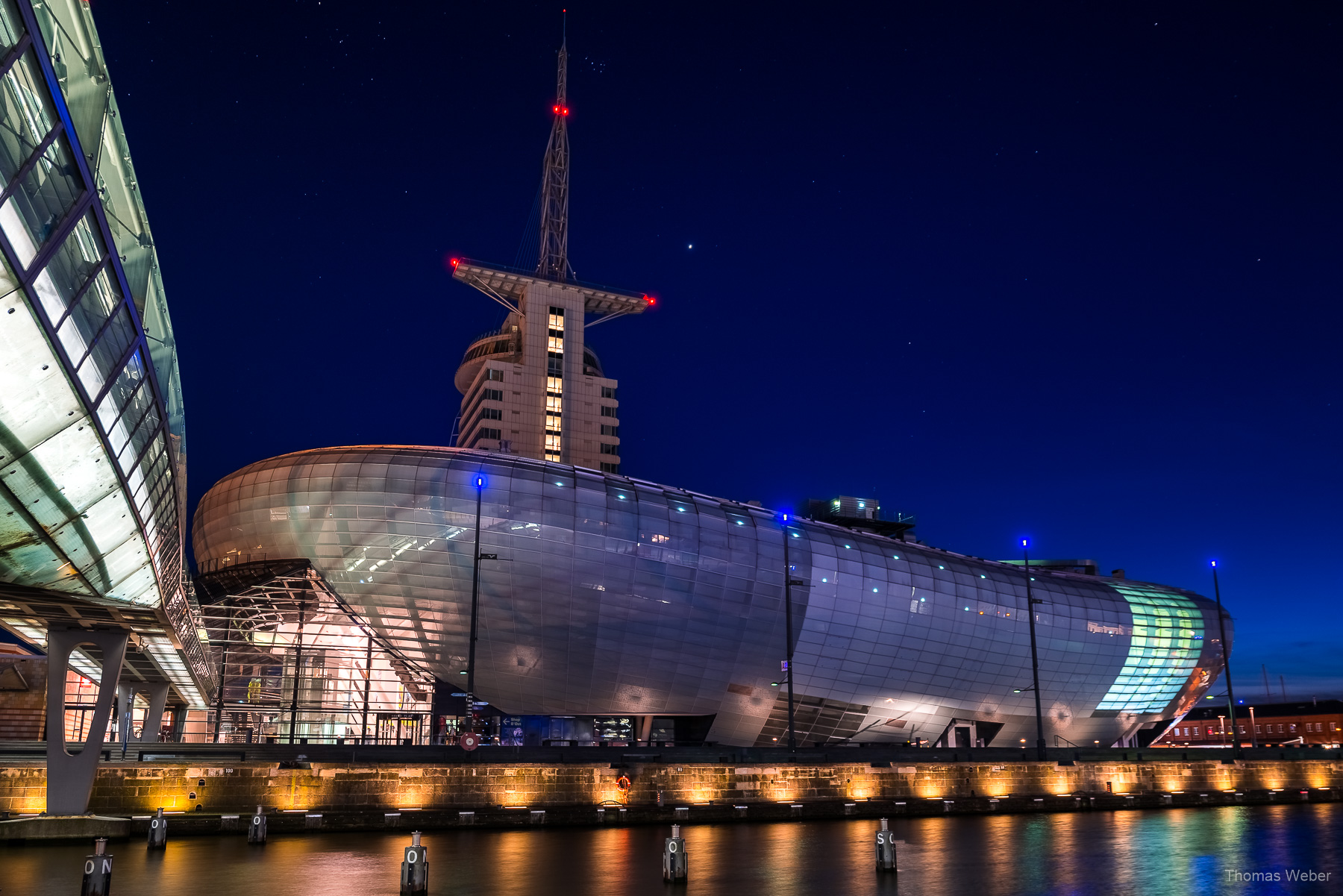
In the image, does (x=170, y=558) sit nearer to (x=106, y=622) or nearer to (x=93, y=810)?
(x=106, y=622)

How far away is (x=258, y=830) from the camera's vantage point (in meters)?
28.7

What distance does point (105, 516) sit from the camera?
17.0m

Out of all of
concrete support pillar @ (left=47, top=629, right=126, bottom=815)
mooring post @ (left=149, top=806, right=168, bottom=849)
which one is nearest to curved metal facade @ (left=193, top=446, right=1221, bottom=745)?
concrete support pillar @ (left=47, top=629, right=126, bottom=815)

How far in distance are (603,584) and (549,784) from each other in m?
27.1

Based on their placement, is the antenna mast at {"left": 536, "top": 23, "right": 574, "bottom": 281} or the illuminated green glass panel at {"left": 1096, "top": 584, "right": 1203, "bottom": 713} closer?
the illuminated green glass panel at {"left": 1096, "top": 584, "right": 1203, "bottom": 713}

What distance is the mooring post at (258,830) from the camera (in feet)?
93.8

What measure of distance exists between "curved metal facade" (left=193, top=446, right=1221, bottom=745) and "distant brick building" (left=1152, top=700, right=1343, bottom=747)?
3880 inches

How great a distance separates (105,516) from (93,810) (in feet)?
63.6

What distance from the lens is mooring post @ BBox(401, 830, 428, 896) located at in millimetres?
18141

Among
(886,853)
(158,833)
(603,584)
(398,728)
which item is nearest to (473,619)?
(158,833)

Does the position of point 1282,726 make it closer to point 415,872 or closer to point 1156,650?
point 1156,650

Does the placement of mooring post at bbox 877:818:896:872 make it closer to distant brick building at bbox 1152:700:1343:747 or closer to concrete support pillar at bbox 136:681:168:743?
concrete support pillar at bbox 136:681:168:743

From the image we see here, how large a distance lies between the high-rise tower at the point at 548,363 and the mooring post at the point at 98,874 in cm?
10754

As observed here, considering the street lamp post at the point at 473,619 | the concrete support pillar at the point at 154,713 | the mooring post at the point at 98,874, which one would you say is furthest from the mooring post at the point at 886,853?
the concrete support pillar at the point at 154,713
